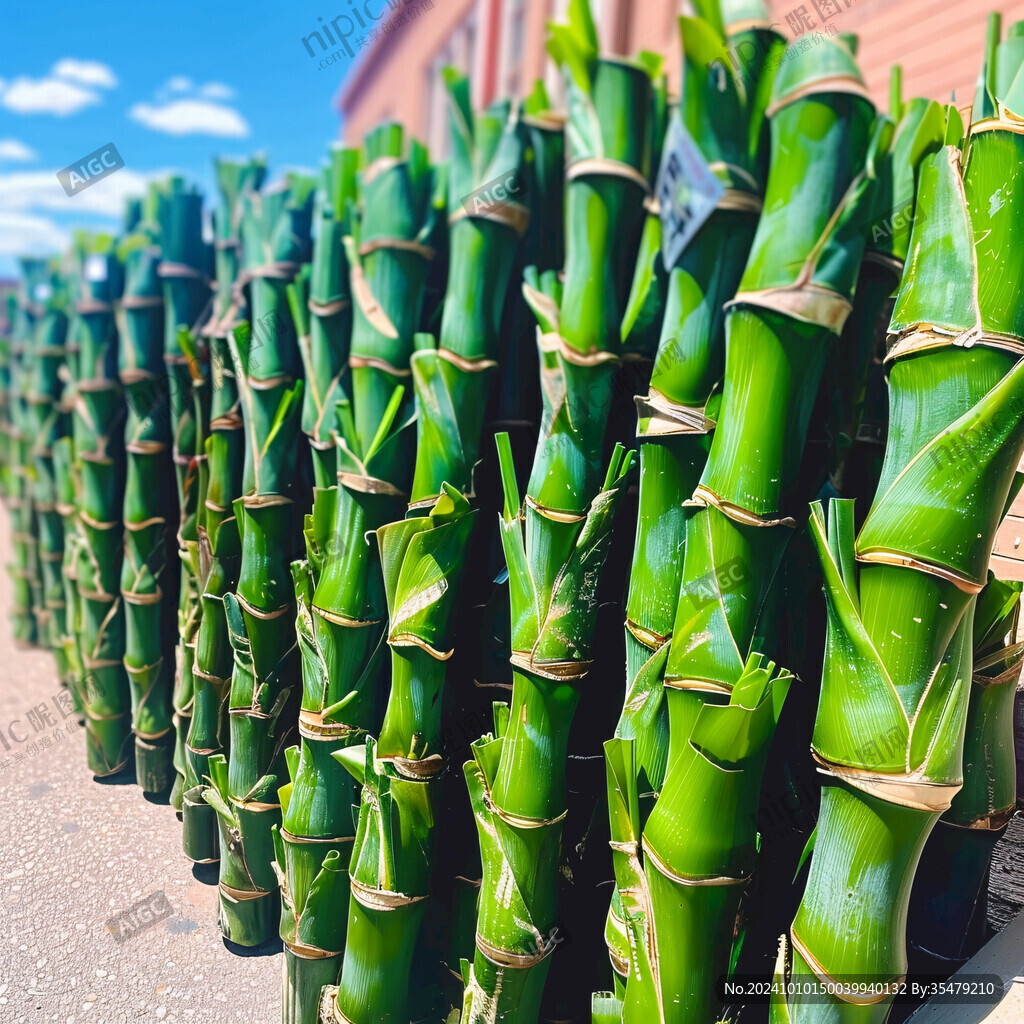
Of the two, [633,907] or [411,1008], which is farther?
[411,1008]

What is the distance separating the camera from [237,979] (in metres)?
2.05

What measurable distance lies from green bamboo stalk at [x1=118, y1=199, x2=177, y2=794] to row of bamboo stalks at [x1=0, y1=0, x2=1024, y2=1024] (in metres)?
0.72

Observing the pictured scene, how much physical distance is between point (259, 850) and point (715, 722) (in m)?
1.55

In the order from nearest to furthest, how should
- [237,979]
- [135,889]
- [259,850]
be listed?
[237,979] → [259,850] → [135,889]

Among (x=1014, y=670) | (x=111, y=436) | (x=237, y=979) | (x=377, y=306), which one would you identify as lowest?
(x=237, y=979)

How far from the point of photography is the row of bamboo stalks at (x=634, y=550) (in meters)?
1.20

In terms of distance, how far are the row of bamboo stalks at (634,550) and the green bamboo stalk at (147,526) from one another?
716 millimetres

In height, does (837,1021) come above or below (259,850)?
above

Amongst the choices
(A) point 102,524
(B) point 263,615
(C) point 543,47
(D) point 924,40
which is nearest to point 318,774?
(B) point 263,615

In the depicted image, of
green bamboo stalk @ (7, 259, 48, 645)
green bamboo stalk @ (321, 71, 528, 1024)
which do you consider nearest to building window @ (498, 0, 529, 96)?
green bamboo stalk @ (7, 259, 48, 645)

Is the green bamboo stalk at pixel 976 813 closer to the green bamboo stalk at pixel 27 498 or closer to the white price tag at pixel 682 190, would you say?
the white price tag at pixel 682 190

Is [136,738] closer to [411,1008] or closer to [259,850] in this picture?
[259,850]

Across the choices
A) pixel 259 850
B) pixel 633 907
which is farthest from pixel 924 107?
pixel 259 850

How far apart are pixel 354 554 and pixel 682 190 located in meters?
1.06
